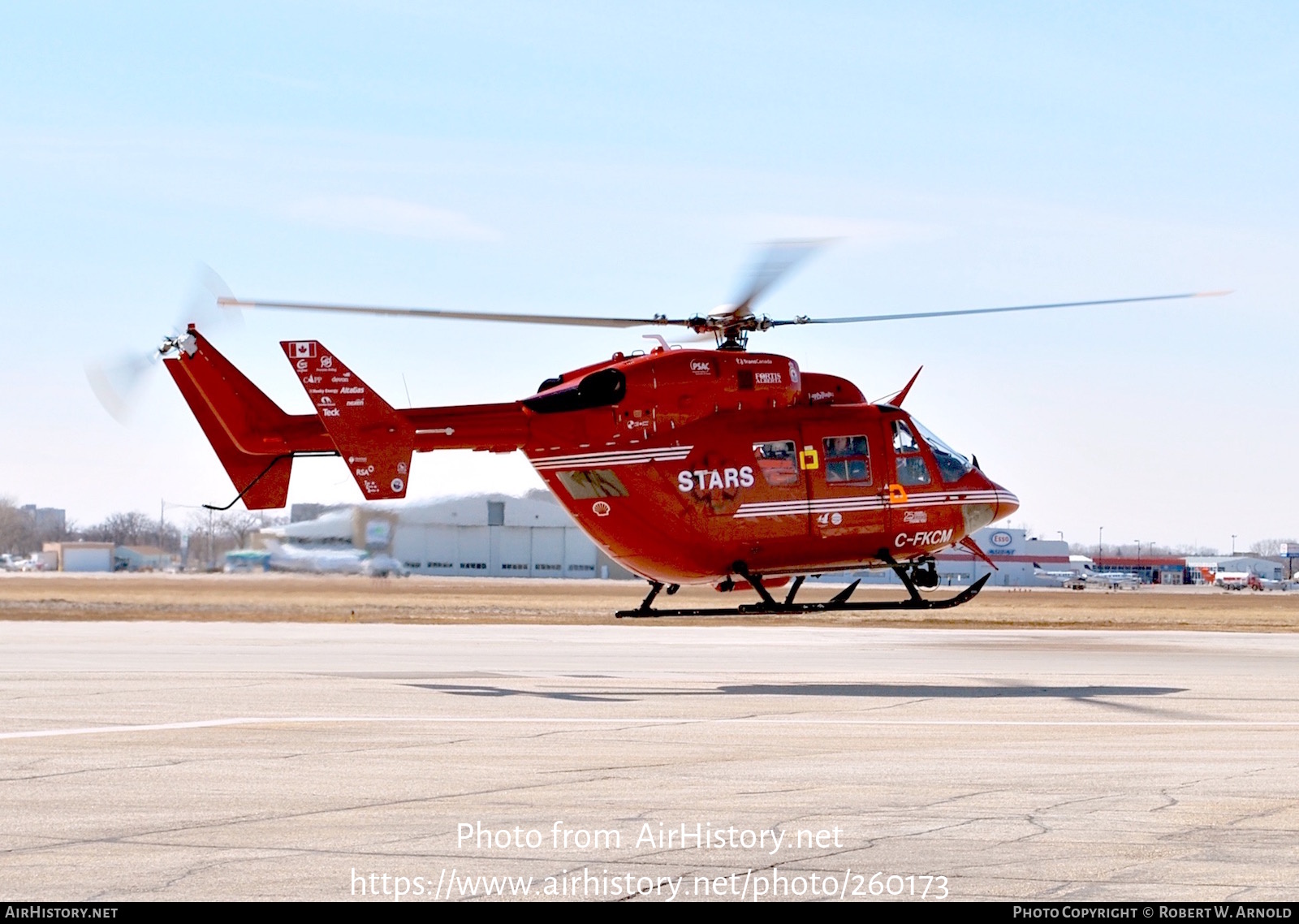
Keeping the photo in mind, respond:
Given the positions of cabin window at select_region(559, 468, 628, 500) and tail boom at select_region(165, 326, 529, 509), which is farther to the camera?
cabin window at select_region(559, 468, 628, 500)

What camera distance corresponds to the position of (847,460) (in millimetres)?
21875

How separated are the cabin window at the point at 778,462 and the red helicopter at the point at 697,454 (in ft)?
0.06

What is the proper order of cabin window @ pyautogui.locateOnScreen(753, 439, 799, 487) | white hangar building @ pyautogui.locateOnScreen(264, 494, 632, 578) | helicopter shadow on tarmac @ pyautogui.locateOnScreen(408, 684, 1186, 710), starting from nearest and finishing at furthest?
helicopter shadow on tarmac @ pyautogui.locateOnScreen(408, 684, 1186, 710), cabin window @ pyautogui.locateOnScreen(753, 439, 799, 487), white hangar building @ pyautogui.locateOnScreen(264, 494, 632, 578)

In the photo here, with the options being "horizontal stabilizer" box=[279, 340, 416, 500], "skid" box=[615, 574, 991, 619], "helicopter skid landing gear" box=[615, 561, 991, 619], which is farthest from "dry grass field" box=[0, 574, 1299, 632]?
"horizontal stabilizer" box=[279, 340, 416, 500]

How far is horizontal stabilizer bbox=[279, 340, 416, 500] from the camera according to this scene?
63.2 feet

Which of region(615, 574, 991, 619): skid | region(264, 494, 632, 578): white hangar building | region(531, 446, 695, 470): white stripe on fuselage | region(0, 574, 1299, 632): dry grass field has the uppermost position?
region(531, 446, 695, 470): white stripe on fuselage

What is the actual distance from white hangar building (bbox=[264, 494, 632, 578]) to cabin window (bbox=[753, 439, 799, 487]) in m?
3.44

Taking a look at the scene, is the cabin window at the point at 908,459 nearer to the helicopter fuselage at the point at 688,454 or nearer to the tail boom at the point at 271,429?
the helicopter fuselage at the point at 688,454

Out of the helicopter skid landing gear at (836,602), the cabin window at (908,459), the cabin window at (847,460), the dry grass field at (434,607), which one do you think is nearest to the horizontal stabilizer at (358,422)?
the helicopter skid landing gear at (836,602)

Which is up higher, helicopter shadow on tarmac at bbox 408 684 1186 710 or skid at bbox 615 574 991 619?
skid at bbox 615 574 991 619

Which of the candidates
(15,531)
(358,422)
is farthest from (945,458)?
(15,531)

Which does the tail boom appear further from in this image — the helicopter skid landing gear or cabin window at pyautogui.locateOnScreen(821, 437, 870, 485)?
cabin window at pyautogui.locateOnScreen(821, 437, 870, 485)

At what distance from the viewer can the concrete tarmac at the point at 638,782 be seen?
752cm

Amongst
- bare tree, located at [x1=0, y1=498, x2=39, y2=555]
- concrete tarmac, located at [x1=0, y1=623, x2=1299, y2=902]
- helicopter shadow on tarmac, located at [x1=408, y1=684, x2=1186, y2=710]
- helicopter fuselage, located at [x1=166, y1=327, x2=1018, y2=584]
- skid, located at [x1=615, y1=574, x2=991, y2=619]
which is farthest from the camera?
bare tree, located at [x1=0, y1=498, x2=39, y2=555]
